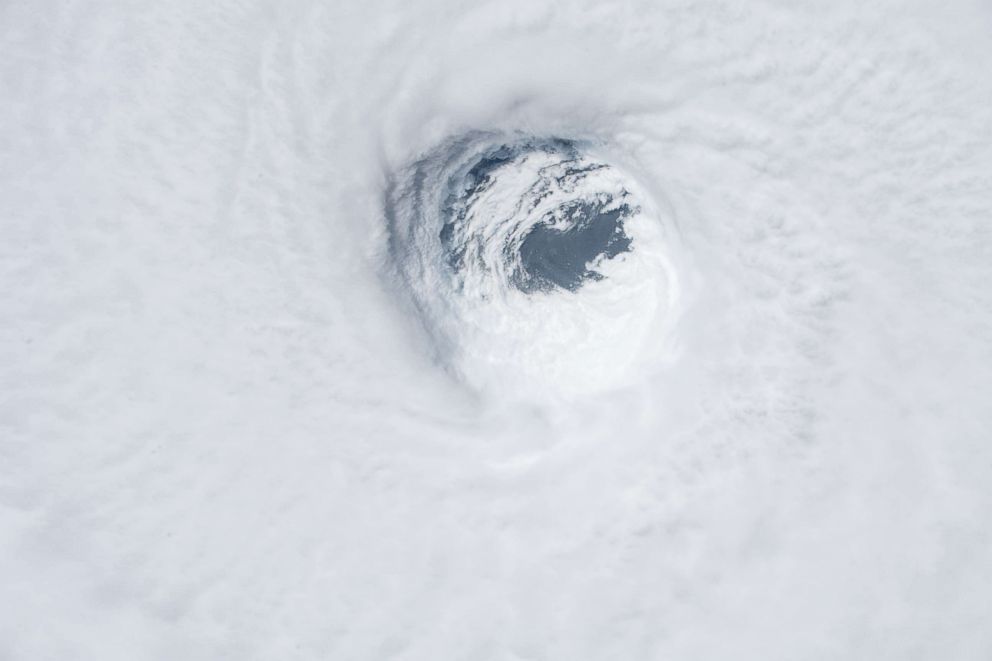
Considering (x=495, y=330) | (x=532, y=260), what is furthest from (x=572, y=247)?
(x=495, y=330)

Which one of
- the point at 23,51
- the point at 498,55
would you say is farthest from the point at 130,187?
the point at 498,55

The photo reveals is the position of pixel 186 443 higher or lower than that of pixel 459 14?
lower

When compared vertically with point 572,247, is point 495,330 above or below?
below

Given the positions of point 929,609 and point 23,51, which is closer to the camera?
point 929,609

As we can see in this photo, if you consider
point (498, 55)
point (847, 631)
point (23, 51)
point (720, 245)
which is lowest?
point (847, 631)

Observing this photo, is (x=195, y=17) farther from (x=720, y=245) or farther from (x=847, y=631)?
(x=847, y=631)

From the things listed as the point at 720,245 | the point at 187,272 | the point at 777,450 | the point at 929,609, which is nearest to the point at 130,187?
the point at 187,272

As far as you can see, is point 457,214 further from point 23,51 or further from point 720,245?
point 23,51

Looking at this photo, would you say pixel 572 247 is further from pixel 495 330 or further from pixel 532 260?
pixel 495 330

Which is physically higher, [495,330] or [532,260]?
[532,260]
